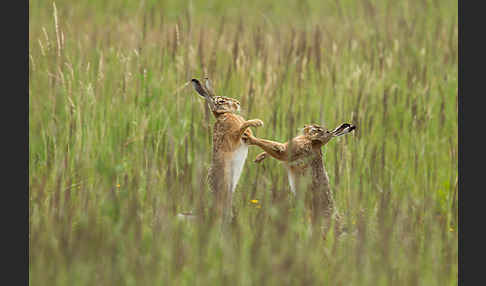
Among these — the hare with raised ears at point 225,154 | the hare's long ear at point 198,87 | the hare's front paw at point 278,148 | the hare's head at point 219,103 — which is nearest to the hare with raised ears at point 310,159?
the hare's front paw at point 278,148

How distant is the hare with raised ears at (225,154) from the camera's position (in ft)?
13.3

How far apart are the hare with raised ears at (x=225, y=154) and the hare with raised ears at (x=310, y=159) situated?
0.33 feet

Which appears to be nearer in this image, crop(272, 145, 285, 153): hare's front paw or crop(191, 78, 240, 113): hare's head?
crop(272, 145, 285, 153): hare's front paw

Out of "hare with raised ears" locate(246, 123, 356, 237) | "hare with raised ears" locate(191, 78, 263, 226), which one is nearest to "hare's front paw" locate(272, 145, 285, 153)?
"hare with raised ears" locate(246, 123, 356, 237)

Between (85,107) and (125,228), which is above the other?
(85,107)

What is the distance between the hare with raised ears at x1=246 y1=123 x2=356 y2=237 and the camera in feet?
13.5

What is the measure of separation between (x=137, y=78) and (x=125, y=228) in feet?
9.82

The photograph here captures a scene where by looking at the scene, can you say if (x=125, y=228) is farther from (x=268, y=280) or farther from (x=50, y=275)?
(x=268, y=280)

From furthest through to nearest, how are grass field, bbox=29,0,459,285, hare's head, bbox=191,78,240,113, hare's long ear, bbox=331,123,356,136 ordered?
1. hare's head, bbox=191,78,240,113
2. hare's long ear, bbox=331,123,356,136
3. grass field, bbox=29,0,459,285

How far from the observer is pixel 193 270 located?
3.48 metres

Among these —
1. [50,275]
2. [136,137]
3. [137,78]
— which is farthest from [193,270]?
[137,78]

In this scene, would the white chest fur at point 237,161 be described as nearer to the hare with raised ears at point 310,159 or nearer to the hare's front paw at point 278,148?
the hare with raised ears at point 310,159

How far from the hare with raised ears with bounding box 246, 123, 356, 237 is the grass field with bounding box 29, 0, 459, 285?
15 cm

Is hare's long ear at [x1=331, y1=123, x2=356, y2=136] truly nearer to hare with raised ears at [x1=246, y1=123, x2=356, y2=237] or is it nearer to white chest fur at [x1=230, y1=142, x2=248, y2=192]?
hare with raised ears at [x1=246, y1=123, x2=356, y2=237]
